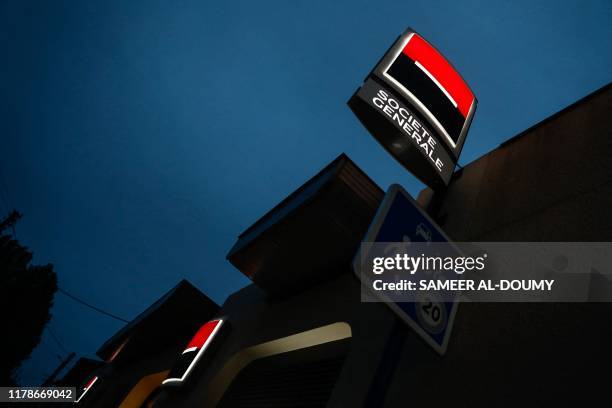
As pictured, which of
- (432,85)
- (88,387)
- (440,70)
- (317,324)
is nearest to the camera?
Result: (432,85)

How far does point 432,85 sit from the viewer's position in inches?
171

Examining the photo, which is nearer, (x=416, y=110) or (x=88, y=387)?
(x=416, y=110)

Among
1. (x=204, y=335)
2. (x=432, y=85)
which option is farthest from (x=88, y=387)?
(x=432, y=85)

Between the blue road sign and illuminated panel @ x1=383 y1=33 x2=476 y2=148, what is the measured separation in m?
1.86

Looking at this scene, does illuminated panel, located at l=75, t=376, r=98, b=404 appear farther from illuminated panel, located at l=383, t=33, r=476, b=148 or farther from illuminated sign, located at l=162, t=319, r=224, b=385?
illuminated panel, located at l=383, t=33, r=476, b=148

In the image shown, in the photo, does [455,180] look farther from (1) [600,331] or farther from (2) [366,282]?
(2) [366,282]

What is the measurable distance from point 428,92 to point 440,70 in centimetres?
68

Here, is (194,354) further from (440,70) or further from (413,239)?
(440,70)

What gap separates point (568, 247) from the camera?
2.94 m

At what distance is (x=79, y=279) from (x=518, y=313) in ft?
756

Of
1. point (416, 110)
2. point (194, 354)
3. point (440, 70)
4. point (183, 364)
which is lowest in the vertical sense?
point (183, 364)

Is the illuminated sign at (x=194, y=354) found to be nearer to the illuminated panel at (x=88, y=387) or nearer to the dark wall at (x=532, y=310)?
the dark wall at (x=532, y=310)

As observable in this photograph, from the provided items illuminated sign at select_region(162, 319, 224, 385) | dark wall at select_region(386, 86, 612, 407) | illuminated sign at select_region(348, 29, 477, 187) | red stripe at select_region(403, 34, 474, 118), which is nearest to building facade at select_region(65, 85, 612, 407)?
dark wall at select_region(386, 86, 612, 407)

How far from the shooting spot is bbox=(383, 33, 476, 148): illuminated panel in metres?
3.98
